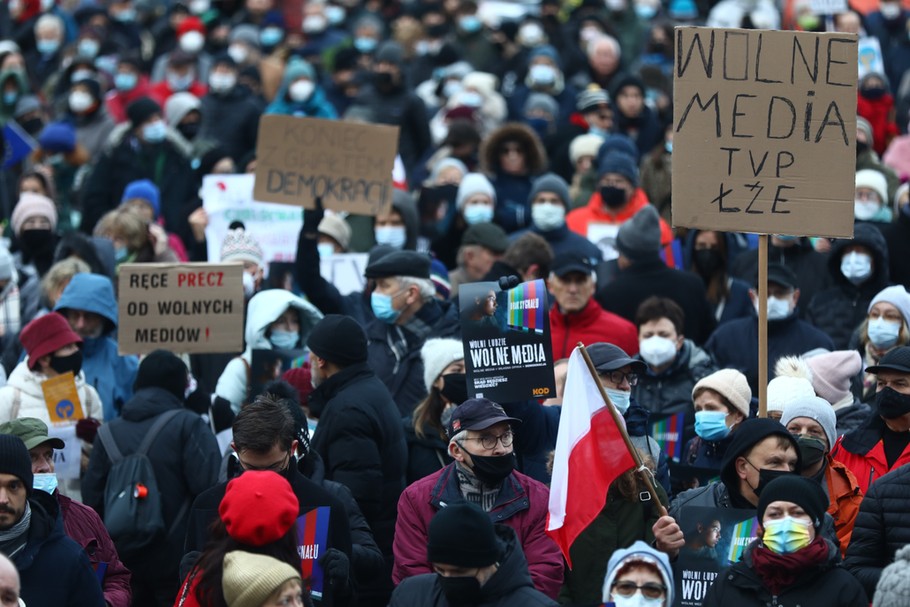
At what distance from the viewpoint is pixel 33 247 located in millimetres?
13789

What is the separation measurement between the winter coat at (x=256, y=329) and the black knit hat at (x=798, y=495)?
4.10 metres

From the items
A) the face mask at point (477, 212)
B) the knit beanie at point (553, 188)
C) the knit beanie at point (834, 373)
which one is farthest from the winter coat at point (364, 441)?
the face mask at point (477, 212)

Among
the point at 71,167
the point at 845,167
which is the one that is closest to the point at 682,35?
the point at 845,167

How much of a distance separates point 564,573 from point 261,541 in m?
1.74

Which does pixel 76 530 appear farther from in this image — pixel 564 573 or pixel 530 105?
pixel 530 105

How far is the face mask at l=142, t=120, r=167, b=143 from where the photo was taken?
53.2 feet

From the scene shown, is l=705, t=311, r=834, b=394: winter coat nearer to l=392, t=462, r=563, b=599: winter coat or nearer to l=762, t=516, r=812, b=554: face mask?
l=392, t=462, r=563, b=599: winter coat

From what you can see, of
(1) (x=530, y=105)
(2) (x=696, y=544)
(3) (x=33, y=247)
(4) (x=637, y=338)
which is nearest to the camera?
(2) (x=696, y=544)

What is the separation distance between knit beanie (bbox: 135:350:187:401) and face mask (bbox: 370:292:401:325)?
1.46 m

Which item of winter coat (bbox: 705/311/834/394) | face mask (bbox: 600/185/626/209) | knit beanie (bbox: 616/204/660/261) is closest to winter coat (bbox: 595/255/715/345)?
knit beanie (bbox: 616/204/660/261)

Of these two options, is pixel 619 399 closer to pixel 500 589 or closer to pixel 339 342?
pixel 339 342

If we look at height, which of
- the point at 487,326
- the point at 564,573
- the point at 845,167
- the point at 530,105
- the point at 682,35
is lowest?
the point at 564,573

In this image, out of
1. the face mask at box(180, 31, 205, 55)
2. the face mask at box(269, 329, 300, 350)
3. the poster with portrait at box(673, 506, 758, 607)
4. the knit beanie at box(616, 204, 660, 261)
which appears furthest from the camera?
the face mask at box(180, 31, 205, 55)

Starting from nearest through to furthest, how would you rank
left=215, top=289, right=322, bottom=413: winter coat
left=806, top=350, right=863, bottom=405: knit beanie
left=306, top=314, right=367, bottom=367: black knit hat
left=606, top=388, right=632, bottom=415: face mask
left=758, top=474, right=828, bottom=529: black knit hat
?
left=758, top=474, right=828, bottom=529: black knit hat < left=606, top=388, right=632, bottom=415: face mask < left=306, top=314, right=367, bottom=367: black knit hat < left=806, top=350, right=863, bottom=405: knit beanie < left=215, top=289, right=322, bottom=413: winter coat
